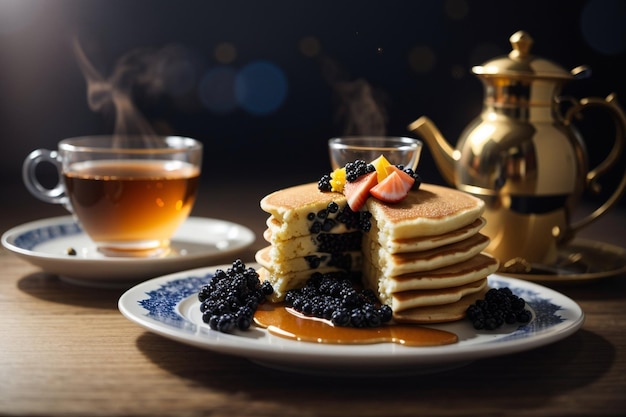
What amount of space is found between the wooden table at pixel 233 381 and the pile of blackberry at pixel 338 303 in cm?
16

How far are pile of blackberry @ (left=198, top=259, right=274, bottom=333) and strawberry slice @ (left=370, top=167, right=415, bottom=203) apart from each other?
0.30m

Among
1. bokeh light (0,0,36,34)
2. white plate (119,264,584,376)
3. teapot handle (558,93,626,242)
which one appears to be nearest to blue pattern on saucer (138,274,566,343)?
white plate (119,264,584,376)

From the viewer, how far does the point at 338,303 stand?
1.66m

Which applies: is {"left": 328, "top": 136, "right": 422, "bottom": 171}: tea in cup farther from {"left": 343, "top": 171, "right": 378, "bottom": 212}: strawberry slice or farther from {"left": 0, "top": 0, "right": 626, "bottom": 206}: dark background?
{"left": 0, "top": 0, "right": 626, "bottom": 206}: dark background

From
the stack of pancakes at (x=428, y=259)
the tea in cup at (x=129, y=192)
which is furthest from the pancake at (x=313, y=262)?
the tea in cup at (x=129, y=192)

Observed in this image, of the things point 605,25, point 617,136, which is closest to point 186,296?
point 617,136

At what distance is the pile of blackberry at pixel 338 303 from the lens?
5.22 ft

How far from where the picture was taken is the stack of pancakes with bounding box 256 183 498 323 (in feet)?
5.44

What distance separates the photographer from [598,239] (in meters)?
2.79

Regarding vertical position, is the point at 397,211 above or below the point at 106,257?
above

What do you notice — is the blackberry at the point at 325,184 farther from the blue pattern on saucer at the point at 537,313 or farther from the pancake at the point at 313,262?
the blue pattern on saucer at the point at 537,313

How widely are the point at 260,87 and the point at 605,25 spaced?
1.55m

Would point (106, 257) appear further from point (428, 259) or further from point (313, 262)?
point (428, 259)

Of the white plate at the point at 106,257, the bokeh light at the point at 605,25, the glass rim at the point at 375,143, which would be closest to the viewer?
the white plate at the point at 106,257
